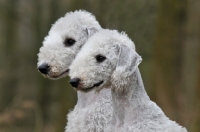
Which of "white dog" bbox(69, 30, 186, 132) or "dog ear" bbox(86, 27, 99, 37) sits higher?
"dog ear" bbox(86, 27, 99, 37)

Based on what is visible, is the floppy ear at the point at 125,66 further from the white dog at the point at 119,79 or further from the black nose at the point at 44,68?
the black nose at the point at 44,68

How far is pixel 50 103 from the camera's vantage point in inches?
672

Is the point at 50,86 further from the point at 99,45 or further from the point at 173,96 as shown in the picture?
the point at 99,45

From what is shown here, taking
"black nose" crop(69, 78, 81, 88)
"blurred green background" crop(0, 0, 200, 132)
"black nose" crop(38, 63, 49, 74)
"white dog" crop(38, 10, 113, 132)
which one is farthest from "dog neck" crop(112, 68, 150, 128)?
"blurred green background" crop(0, 0, 200, 132)

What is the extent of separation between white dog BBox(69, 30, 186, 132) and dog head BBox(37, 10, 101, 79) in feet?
1.80

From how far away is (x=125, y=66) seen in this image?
4.54 meters

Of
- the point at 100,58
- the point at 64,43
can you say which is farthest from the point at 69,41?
the point at 100,58

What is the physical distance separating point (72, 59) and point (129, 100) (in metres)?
0.81

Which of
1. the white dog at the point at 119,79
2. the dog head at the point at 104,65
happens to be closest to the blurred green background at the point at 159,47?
the white dog at the point at 119,79

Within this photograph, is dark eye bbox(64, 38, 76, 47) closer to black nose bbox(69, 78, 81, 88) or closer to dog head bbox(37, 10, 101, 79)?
dog head bbox(37, 10, 101, 79)

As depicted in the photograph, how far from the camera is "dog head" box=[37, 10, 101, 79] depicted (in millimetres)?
5211

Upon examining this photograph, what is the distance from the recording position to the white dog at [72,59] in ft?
17.1

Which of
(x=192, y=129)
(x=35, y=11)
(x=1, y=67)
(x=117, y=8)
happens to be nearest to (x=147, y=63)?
(x=117, y=8)

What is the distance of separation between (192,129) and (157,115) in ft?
12.0
